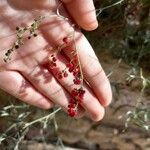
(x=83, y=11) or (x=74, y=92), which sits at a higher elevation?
(x=83, y=11)

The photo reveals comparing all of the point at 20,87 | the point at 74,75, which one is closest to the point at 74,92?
the point at 74,75

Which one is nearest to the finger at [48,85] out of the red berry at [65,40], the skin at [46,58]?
the skin at [46,58]

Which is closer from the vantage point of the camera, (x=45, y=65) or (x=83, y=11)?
(x=83, y=11)

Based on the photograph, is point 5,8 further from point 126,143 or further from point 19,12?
point 126,143

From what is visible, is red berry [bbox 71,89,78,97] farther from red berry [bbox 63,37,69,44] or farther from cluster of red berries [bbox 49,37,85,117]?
red berry [bbox 63,37,69,44]

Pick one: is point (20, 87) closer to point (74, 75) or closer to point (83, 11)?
point (74, 75)

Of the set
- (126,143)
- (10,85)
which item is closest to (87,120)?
(126,143)
